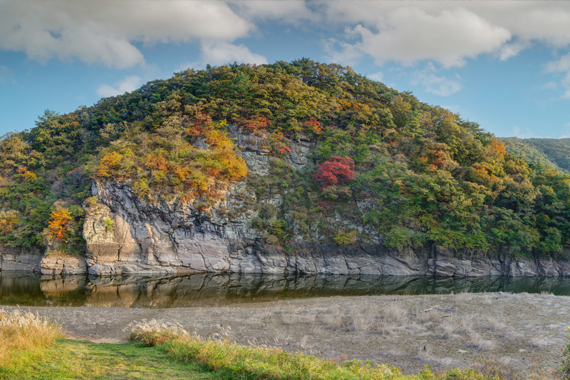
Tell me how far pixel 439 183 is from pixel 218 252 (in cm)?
2612

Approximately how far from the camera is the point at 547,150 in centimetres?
7294

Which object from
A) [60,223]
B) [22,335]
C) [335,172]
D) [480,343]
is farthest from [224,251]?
[480,343]

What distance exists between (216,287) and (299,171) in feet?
65.3

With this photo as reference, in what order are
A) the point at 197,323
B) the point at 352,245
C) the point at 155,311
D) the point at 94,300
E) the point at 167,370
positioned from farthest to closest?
the point at 352,245 < the point at 94,300 < the point at 155,311 < the point at 197,323 < the point at 167,370

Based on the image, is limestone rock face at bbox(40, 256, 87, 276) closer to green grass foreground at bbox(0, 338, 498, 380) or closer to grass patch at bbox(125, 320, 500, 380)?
green grass foreground at bbox(0, 338, 498, 380)

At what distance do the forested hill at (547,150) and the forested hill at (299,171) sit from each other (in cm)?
2758

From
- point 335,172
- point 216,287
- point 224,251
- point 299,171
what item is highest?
point 299,171

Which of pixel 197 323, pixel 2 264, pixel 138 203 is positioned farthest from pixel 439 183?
pixel 2 264

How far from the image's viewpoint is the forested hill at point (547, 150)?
5966cm

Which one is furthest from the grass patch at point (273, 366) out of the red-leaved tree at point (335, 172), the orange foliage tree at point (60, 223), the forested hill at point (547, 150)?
the forested hill at point (547, 150)

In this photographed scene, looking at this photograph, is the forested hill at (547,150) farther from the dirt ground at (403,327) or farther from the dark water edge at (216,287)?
the dirt ground at (403,327)

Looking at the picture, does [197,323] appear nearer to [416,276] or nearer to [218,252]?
[218,252]

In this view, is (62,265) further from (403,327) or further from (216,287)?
(403,327)

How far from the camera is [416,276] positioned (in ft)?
102
